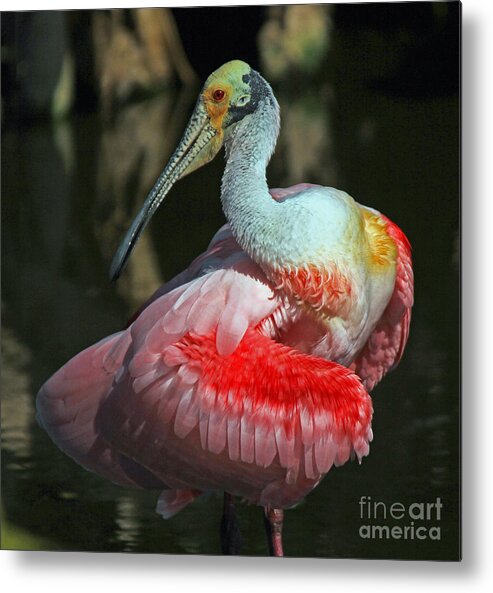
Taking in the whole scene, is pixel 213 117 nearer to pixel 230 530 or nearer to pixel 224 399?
pixel 224 399

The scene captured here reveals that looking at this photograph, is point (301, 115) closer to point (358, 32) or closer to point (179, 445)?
point (358, 32)

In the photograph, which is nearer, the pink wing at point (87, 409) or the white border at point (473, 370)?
the white border at point (473, 370)

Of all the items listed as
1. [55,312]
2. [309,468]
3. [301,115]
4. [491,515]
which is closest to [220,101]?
[301,115]

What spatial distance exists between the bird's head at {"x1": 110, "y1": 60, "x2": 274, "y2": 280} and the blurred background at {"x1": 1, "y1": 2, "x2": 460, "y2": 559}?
2cm

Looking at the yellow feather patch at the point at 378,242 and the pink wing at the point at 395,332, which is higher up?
the yellow feather patch at the point at 378,242

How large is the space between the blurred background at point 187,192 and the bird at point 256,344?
0.04 metres

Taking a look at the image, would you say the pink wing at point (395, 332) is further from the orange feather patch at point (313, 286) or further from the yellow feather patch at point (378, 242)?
the orange feather patch at point (313, 286)

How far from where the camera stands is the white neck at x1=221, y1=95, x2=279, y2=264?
289cm

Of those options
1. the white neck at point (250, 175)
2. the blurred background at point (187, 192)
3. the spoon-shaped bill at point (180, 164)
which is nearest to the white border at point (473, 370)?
the blurred background at point (187, 192)

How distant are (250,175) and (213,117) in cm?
16

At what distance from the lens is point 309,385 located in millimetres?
2828

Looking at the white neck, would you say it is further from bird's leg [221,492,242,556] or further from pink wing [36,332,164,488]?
bird's leg [221,492,242,556]

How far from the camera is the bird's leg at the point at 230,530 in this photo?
2.93 meters

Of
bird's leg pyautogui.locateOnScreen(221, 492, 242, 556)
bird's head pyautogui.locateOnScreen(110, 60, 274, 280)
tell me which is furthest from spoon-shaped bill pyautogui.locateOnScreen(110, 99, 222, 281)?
bird's leg pyautogui.locateOnScreen(221, 492, 242, 556)
